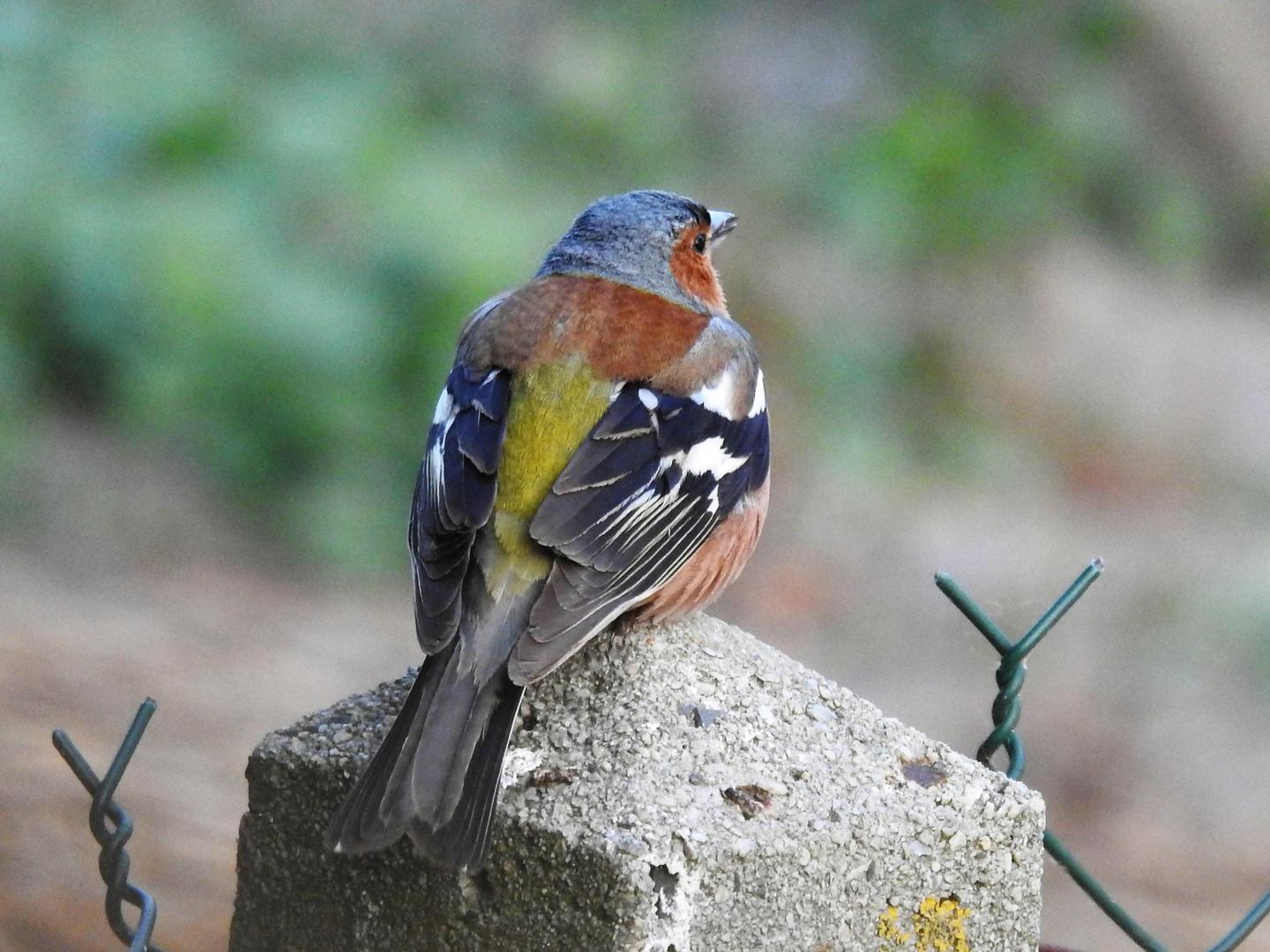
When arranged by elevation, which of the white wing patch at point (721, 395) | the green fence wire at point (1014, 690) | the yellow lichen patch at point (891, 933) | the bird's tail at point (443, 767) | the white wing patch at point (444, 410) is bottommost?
the yellow lichen patch at point (891, 933)

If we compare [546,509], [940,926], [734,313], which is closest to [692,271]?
[546,509]

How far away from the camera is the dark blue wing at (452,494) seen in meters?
2.30

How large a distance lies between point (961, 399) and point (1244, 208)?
2.40 metres

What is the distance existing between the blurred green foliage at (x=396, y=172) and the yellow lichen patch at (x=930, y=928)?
4283mm

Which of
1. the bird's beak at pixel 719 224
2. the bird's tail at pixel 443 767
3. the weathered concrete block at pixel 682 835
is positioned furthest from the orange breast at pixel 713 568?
the bird's beak at pixel 719 224

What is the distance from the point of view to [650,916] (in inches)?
62.0

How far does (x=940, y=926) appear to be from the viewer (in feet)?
5.88

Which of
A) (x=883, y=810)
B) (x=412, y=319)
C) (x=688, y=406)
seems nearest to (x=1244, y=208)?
(x=412, y=319)

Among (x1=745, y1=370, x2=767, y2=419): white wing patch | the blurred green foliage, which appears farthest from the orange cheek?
the blurred green foliage

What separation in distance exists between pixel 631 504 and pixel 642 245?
44.7 inches

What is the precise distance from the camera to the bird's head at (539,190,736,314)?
362cm

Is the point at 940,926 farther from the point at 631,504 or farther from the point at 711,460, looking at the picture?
the point at 711,460

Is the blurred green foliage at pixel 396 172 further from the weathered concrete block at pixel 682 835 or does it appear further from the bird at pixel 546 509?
the weathered concrete block at pixel 682 835

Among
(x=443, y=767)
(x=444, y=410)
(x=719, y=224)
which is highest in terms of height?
(x=719, y=224)
